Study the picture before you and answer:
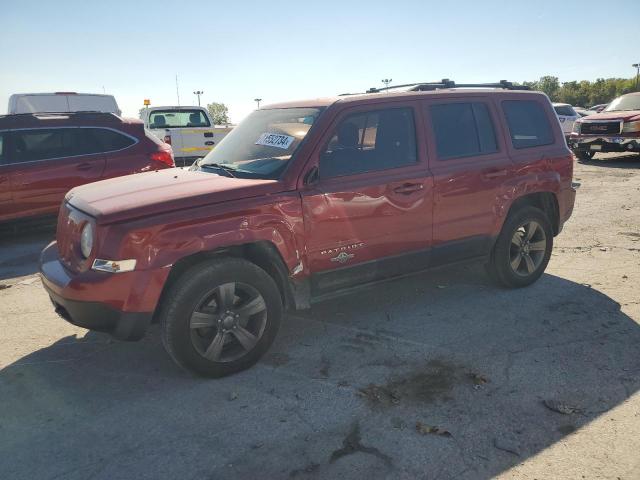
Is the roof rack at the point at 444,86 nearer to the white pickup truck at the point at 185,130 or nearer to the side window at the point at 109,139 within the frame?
the side window at the point at 109,139

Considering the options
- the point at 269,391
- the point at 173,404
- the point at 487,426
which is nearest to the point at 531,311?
the point at 487,426

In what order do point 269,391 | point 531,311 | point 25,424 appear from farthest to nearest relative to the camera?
1. point 531,311
2. point 269,391
3. point 25,424

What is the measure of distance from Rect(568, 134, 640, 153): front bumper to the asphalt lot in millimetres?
10066

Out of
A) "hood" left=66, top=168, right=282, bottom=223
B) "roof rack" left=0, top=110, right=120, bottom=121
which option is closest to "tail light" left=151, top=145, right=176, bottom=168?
"roof rack" left=0, top=110, right=120, bottom=121

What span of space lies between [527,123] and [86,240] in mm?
3913

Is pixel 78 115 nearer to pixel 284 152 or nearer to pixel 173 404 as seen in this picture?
pixel 284 152

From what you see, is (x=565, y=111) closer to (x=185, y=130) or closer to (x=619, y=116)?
(x=619, y=116)

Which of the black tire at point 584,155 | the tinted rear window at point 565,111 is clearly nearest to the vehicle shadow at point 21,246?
the black tire at point 584,155

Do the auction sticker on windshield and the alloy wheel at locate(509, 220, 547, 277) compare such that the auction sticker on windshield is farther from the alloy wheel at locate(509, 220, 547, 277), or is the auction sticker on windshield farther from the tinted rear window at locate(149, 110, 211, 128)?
the tinted rear window at locate(149, 110, 211, 128)

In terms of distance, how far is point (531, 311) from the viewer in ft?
14.7

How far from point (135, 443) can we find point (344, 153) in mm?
2336

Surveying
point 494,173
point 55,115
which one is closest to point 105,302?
point 494,173

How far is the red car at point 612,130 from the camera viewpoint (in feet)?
43.5

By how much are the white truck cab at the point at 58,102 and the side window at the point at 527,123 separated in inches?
341
